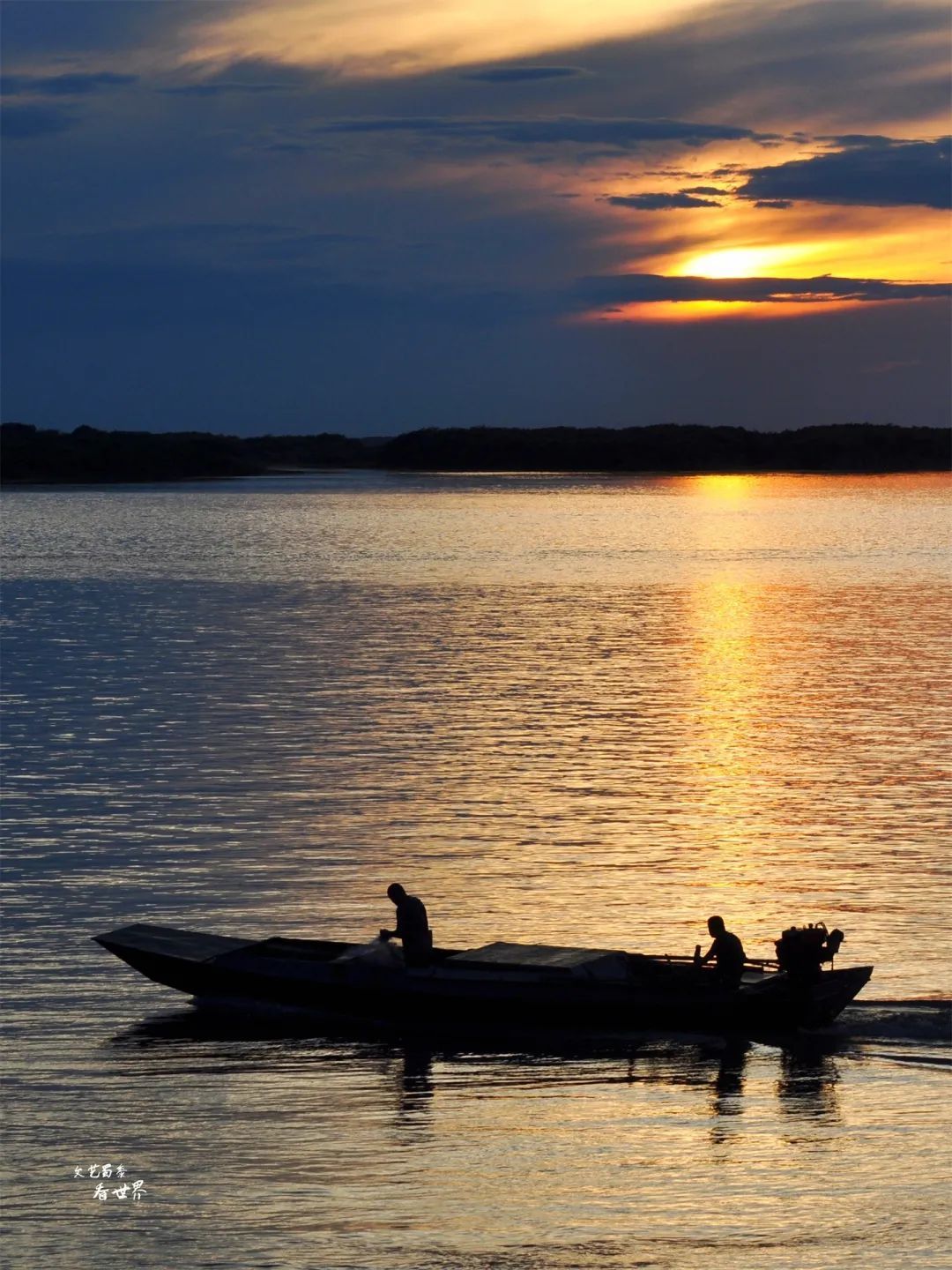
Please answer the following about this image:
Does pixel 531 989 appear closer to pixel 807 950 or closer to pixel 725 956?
pixel 725 956

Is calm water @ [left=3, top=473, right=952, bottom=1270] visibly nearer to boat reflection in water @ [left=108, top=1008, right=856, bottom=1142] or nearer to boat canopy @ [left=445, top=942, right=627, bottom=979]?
boat reflection in water @ [left=108, top=1008, right=856, bottom=1142]

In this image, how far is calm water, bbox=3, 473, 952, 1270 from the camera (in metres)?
17.0

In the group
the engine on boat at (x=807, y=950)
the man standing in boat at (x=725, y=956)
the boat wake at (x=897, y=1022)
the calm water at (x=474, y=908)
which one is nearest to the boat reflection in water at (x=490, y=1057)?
the calm water at (x=474, y=908)

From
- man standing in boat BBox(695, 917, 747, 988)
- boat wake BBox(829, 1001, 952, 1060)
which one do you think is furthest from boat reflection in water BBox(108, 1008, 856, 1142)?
man standing in boat BBox(695, 917, 747, 988)

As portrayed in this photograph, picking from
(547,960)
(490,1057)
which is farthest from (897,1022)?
(490,1057)

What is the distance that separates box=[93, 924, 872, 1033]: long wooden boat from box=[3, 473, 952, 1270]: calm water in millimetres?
371

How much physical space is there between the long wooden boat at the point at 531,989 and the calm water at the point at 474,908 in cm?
37

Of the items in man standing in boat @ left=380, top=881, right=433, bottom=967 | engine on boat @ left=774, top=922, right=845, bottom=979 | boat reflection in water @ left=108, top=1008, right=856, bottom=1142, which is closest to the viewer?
boat reflection in water @ left=108, top=1008, right=856, bottom=1142

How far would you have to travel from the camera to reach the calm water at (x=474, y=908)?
17.0 m

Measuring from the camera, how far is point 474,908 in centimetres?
2694

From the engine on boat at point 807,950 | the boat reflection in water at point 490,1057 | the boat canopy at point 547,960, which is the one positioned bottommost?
the boat reflection in water at point 490,1057

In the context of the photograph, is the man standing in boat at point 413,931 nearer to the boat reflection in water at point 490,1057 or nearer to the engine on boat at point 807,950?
the boat reflection in water at point 490,1057

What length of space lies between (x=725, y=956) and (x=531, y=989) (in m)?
2.44

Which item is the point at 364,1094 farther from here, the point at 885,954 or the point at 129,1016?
the point at 885,954
